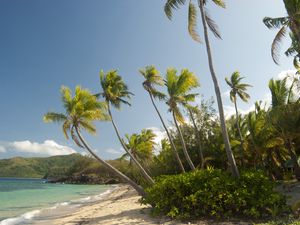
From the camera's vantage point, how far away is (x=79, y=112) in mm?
16391

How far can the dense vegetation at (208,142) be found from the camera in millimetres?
9688

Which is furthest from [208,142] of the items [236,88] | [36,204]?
[36,204]

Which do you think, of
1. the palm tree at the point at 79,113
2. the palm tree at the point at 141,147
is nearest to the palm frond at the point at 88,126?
the palm tree at the point at 79,113

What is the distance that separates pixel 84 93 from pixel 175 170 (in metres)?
12.6

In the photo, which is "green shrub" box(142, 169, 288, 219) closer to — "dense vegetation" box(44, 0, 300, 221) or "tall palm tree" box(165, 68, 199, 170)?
"dense vegetation" box(44, 0, 300, 221)

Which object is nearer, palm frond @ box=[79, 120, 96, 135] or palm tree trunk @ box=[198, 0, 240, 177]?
palm tree trunk @ box=[198, 0, 240, 177]

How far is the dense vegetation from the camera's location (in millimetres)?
9688

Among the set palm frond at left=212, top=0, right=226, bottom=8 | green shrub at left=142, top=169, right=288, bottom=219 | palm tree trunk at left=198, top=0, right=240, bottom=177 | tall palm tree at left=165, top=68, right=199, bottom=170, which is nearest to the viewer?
green shrub at left=142, top=169, right=288, bottom=219

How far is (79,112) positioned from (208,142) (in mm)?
13139

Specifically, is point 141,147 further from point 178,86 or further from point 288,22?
A: point 288,22

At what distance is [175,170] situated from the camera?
26.1 metres

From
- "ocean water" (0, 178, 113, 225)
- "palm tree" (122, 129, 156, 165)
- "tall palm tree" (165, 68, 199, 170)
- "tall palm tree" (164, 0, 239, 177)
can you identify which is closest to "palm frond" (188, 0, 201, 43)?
"tall palm tree" (164, 0, 239, 177)

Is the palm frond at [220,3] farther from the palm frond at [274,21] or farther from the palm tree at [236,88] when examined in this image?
the palm tree at [236,88]

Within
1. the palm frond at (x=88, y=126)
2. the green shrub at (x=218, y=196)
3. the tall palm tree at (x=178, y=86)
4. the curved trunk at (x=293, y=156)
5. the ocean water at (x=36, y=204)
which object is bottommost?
the ocean water at (x=36, y=204)
